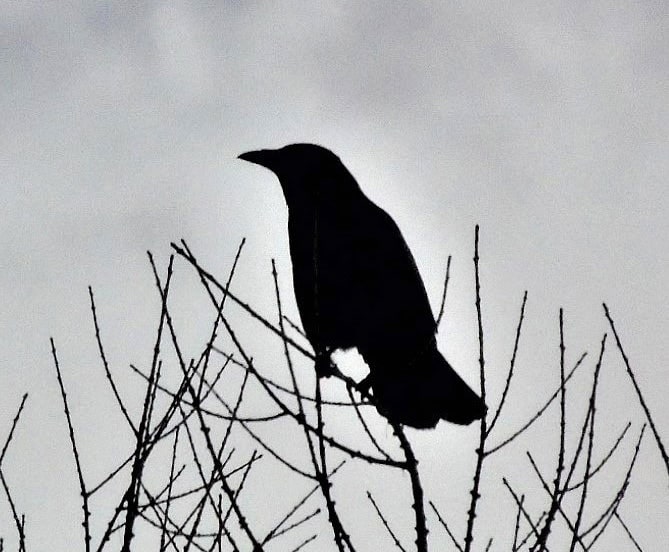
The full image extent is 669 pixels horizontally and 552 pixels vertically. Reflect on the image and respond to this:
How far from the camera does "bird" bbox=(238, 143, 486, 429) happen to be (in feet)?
13.1

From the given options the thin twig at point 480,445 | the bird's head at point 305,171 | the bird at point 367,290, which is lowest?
the thin twig at point 480,445

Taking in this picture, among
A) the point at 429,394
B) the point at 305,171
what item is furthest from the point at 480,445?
the point at 305,171

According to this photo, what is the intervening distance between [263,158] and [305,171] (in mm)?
290

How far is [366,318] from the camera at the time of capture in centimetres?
436

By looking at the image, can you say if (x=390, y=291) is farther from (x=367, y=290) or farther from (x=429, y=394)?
(x=429, y=394)

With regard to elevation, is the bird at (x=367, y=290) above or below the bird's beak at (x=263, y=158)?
below

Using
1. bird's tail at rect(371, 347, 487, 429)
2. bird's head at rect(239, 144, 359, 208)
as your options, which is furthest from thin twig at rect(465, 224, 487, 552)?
bird's head at rect(239, 144, 359, 208)

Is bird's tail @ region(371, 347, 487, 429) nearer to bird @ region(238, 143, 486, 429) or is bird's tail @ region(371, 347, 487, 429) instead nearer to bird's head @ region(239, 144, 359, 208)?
bird @ region(238, 143, 486, 429)

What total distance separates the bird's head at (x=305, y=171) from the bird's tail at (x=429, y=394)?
1.25 meters

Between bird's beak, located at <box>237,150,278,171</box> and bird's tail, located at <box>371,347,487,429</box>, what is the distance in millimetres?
1603

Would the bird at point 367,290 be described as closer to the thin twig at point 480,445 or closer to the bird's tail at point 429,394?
the bird's tail at point 429,394

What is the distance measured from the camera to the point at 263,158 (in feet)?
16.1

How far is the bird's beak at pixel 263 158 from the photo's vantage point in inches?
192

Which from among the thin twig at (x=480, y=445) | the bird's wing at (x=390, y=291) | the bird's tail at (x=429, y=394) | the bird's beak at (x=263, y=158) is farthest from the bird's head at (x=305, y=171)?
the thin twig at (x=480, y=445)
